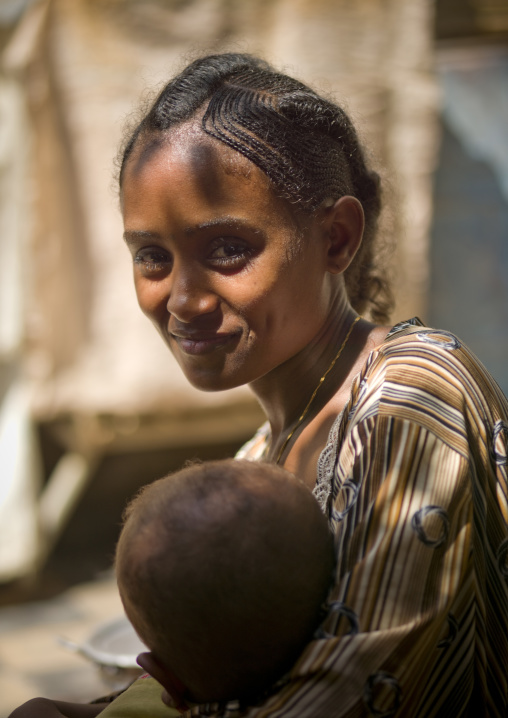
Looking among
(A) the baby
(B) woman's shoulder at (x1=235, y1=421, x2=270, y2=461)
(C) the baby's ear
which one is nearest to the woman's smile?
(A) the baby

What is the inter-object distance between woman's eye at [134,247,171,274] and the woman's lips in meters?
0.14

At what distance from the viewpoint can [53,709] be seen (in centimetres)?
148

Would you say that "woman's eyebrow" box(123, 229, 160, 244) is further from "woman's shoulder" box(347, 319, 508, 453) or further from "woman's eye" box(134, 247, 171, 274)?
"woman's shoulder" box(347, 319, 508, 453)

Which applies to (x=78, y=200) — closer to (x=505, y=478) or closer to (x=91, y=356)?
(x=91, y=356)

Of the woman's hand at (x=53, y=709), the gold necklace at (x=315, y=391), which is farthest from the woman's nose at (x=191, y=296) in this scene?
the woman's hand at (x=53, y=709)

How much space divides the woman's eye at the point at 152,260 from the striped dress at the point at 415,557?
1.62 feet

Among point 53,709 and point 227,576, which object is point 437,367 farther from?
point 53,709

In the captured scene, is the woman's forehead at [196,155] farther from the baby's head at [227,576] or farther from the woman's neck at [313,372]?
the baby's head at [227,576]

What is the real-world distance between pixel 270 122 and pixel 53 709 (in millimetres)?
1194

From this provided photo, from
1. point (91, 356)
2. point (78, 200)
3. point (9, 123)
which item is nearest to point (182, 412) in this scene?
point (91, 356)

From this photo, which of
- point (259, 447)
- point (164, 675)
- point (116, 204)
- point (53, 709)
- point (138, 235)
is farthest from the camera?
point (116, 204)

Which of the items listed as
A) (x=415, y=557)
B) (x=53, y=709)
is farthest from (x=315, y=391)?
(x=53, y=709)

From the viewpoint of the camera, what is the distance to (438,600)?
1.17 metres

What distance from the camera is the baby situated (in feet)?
3.84
